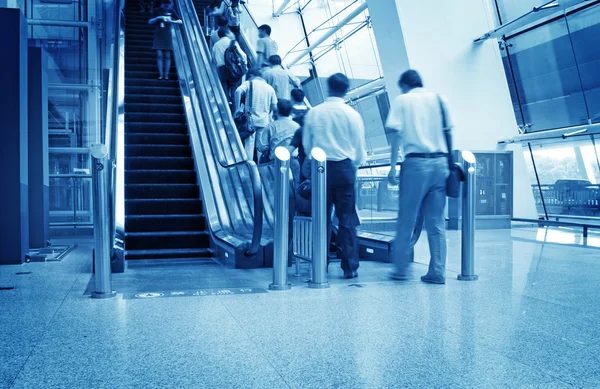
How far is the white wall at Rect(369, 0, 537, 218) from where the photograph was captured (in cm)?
1280

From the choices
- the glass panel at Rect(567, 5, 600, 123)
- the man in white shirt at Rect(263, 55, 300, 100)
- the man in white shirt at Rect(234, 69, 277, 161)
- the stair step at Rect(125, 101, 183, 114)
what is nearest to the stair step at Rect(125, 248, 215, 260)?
the man in white shirt at Rect(234, 69, 277, 161)

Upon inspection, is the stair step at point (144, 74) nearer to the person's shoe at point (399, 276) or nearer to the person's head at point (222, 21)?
the person's head at point (222, 21)

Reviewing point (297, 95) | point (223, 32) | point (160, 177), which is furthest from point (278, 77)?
point (160, 177)

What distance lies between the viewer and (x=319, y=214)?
500 centimetres

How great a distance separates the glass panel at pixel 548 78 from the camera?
12758mm

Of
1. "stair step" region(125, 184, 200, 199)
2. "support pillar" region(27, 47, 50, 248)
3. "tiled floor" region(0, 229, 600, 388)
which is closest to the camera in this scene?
"tiled floor" region(0, 229, 600, 388)

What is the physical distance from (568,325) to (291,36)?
71.6 ft

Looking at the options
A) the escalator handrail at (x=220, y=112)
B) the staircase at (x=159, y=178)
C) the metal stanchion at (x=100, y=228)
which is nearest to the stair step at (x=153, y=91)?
the staircase at (x=159, y=178)

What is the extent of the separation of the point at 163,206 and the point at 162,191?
13.5 inches

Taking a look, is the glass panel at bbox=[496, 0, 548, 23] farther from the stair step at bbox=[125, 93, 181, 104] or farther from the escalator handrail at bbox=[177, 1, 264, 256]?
the stair step at bbox=[125, 93, 181, 104]

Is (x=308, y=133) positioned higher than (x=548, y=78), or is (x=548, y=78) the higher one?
(x=548, y=78)

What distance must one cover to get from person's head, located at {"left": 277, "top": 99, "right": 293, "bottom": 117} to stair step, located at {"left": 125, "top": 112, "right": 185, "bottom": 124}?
2701mm

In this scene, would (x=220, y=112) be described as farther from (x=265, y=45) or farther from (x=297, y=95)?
(x=265, y=45)

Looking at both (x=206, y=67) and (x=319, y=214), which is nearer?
(x=319, y=214)
